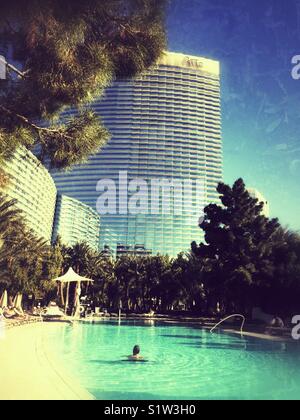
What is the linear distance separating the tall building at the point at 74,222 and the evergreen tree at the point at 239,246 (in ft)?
315

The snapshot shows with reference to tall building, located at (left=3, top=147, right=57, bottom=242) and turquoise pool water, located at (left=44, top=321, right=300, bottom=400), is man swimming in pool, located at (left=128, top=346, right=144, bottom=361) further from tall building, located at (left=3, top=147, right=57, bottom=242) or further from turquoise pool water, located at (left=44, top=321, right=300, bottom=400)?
tall building, located at (left=3, top=147, right=57, bottom=242)

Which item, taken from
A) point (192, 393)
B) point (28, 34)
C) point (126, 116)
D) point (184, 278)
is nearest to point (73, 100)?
point (28, 34)

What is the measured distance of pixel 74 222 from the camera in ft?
470

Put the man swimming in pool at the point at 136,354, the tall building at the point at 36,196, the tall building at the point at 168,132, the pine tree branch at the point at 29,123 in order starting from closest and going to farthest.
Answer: the pine tree branch at the point at 29,123
the man swimming in pool at the point at 136,354
the tall building at the point at 168,132
the tall building at the point at 36,196

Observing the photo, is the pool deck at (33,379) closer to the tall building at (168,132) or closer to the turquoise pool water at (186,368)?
the turquoise pool water at (186,368)

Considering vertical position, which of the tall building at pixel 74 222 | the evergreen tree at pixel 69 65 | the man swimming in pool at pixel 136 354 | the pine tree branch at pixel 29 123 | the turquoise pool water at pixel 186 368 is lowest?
the turquoise pool water at pixel 186 368

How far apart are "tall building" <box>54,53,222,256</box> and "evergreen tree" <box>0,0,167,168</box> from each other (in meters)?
96.0

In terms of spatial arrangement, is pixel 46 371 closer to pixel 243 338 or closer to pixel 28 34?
pixel 28 34

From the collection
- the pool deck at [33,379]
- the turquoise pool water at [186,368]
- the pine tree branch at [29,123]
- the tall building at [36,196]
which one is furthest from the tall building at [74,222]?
the pine tree branch at [29,123]

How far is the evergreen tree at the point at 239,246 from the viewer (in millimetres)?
30344

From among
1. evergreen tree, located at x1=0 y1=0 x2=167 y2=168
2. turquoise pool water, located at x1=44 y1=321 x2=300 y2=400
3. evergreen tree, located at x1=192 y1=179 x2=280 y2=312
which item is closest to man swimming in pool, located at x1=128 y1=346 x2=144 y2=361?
turquoise pool water, located at x1=44 y1=321 x2=300 y2=400

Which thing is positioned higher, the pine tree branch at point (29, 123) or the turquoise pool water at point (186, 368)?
the pine tree branch at point (29, 123)

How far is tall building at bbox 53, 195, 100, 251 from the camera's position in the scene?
13366 cm

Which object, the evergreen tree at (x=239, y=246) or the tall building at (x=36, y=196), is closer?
the evergreen tree at (x=239, y=246)
